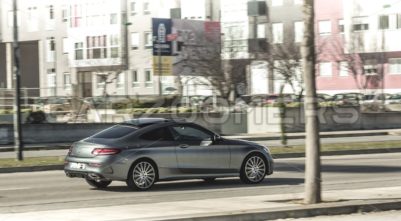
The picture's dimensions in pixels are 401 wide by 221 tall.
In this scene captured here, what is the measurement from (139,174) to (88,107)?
25967 millimetres

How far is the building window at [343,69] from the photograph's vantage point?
6103cm

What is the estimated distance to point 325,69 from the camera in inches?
2544

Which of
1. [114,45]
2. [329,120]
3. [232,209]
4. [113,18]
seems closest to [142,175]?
[232,209]

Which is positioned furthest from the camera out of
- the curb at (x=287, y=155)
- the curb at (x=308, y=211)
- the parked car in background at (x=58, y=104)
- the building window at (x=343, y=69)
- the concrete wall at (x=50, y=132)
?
the building window at (x=343, y=69)

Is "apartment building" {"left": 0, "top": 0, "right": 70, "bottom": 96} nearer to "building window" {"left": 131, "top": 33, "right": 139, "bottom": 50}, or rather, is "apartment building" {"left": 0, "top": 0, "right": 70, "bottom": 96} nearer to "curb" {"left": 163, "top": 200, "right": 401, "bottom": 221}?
"building window" {"left": 131, "top": 33, "right": 139, "bottom": 50}

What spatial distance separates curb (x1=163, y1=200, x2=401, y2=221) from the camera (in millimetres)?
9789

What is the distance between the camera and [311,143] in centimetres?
1097

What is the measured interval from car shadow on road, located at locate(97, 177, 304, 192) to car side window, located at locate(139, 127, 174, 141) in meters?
1.03

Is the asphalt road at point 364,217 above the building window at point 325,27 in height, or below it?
below

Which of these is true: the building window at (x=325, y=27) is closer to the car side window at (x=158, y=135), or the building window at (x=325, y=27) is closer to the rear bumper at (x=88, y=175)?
the car side window at (x=158, y=135)

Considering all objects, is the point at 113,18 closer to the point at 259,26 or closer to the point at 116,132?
the point at 259,26

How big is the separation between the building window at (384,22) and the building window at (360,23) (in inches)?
45.5

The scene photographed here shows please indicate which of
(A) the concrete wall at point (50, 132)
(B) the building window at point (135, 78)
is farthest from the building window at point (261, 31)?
(A) the concrete wall at point (50, 132)

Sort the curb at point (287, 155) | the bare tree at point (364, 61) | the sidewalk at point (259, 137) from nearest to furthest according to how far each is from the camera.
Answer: the curb at point (287, 155) < the sidewalk at point (259, 137) < the bare tree at point (364, 61)
